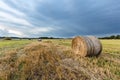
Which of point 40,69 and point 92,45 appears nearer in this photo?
point 40,69

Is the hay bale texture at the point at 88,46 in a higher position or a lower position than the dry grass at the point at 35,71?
higher

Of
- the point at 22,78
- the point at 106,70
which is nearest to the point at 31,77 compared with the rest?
the point at 22,78

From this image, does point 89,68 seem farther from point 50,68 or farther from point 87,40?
point 87,40

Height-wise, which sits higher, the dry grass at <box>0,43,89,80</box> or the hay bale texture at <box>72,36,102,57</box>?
the hay bale texture at <box>72,36,102,57</box>

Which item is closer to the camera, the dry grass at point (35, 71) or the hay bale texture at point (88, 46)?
the dry grass at point (35, 71)

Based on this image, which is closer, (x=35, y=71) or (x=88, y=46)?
(x=35, y=71)

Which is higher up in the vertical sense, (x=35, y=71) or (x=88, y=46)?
(x=88, y=46)

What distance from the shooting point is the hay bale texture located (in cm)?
832

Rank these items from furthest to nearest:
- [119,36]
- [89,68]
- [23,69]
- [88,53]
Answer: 1. [119,36]
2. [88,53]
3. [89,68]
4. [23,69]

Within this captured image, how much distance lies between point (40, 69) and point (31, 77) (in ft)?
2.05

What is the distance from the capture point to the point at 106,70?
19.2 ft

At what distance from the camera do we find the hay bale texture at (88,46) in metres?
8.32

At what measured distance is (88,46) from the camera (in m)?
8.34

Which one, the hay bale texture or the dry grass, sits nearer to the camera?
the dry grass
